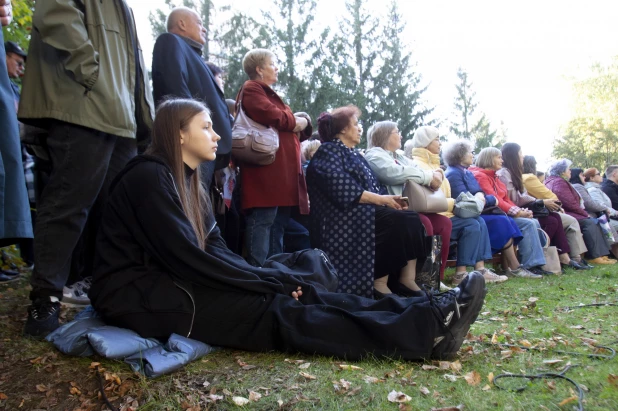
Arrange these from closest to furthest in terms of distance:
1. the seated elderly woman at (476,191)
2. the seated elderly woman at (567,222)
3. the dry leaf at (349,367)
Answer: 1. the dry leaf at (349,367)
2. the seated elderly woman at (476,191)
3. the seated elderly woman at (567,222)

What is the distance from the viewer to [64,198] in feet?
10.6

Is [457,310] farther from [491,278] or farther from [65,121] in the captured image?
[491,278]

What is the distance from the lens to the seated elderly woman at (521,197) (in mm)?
8484

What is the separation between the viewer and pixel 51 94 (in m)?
3.25

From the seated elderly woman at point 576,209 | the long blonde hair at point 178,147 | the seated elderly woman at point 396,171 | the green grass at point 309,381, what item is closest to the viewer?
the green grass at point 309,381

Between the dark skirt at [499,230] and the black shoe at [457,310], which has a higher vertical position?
the dark skirt at [499,230]

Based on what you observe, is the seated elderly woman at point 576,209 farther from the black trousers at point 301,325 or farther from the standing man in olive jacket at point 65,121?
the standing man in olive jacket at point 65,121

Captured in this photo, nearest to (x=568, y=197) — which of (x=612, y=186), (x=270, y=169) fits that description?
(x=612, y=186)

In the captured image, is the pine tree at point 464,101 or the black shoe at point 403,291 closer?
the black shoe at point 403,291

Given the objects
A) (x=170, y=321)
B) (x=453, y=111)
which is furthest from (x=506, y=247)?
(x=453, y=111)

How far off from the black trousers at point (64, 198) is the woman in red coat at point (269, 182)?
189 cm

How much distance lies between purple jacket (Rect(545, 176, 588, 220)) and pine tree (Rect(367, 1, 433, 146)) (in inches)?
746

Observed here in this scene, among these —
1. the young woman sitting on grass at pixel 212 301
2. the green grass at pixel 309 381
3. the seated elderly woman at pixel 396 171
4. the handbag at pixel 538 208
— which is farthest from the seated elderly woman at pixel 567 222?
the young woman sitting on grass at pixel 212 301

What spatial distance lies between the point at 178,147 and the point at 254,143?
1.70 metres
